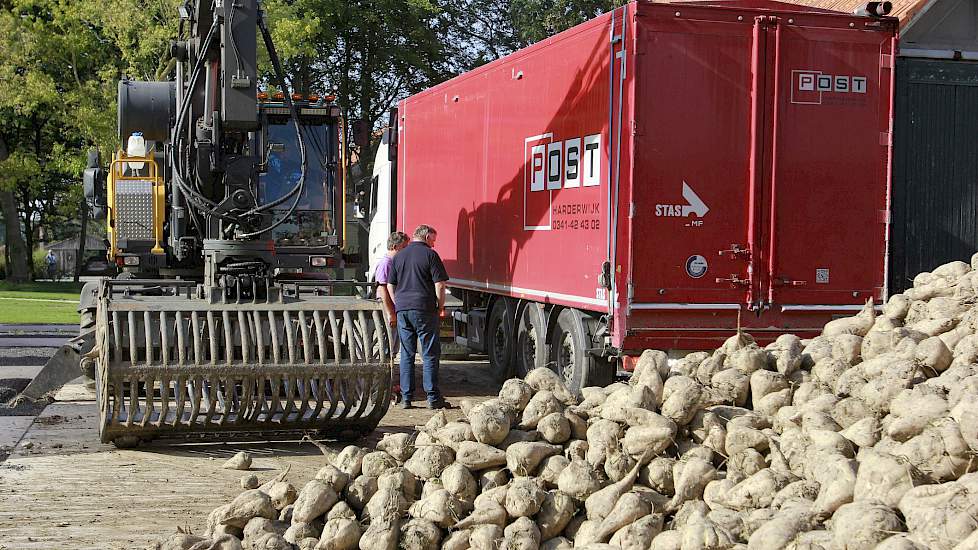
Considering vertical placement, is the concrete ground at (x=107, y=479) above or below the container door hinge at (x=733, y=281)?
below

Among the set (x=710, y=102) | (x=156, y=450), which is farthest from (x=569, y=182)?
(x=156, y=450)

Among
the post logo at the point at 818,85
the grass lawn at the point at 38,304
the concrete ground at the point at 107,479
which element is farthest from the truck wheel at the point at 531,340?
the grass lawn at the point at 38,304

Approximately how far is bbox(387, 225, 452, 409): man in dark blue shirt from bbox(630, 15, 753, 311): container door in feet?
7.15

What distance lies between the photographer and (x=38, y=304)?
28.2 m

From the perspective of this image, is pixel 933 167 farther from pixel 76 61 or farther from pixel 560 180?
pixel 76 61

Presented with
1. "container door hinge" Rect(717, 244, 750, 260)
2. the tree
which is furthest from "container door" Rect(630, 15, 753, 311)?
the tree

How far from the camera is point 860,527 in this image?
15.4 ft

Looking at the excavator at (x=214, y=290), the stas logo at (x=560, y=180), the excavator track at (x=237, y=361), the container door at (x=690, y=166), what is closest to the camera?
the excavator track at (x=237, y=361)

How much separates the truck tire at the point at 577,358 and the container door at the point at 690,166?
97cm

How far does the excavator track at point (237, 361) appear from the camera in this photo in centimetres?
839

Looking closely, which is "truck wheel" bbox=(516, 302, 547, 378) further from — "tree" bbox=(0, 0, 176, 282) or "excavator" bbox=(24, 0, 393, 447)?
"tree" bbox=(0, 0, 176, 282)

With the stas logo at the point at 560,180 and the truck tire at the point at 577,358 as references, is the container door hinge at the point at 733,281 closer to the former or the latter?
the stas logo at the point at 560,180

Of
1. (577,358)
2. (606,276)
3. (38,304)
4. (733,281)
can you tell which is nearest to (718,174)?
(733,281)

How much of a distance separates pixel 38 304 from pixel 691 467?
25344 millimetres
